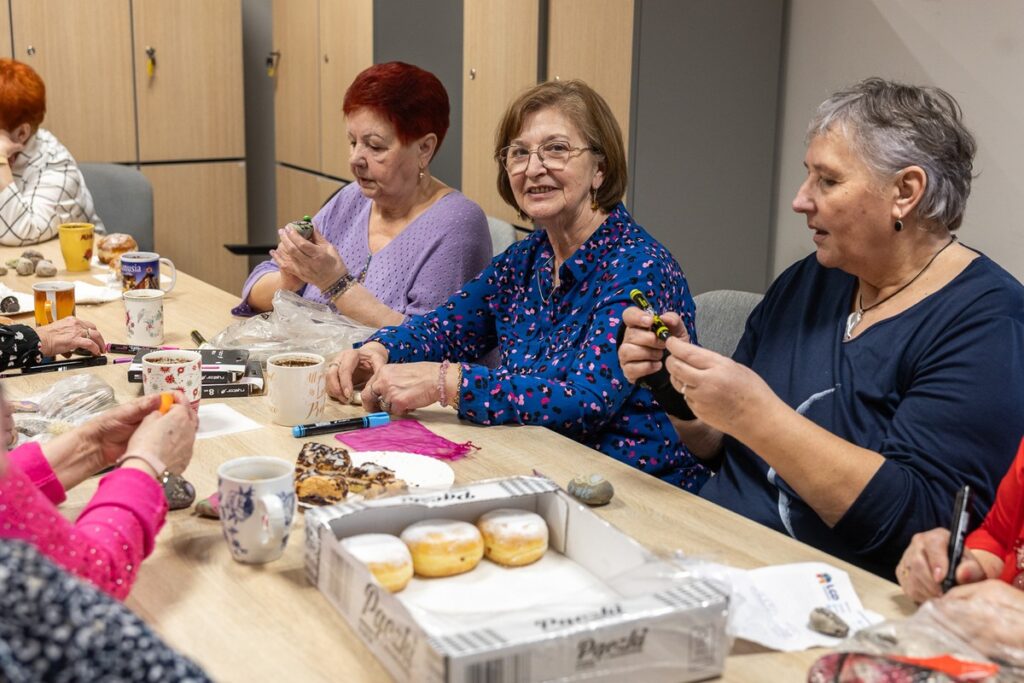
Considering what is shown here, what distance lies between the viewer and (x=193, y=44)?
194 inches

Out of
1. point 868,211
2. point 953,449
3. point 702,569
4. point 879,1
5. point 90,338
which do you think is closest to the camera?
point 702,569

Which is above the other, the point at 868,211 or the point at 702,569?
the point at 868,211

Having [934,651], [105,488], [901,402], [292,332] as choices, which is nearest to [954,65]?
[901,402]

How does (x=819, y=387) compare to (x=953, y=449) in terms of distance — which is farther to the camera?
(x=819, y=387)

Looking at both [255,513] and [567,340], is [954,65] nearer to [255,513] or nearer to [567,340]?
[567,340]

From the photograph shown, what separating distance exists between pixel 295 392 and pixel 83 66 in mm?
3592

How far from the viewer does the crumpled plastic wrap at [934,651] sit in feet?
3.01

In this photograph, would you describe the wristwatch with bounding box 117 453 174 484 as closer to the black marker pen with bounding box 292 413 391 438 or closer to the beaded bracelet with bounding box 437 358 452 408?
the black marker pen with bounding box 292 413 391 438

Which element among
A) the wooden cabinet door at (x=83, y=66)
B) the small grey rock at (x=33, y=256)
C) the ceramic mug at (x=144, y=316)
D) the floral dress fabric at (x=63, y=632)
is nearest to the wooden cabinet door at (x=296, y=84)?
the wooden cabinet door at (x=83, y=66)

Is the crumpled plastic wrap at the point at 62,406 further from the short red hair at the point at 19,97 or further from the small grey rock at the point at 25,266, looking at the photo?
the short red hair at the point at 19,97

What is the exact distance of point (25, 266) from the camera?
2.86 meters

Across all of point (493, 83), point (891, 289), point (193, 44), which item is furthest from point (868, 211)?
point (193, 44)

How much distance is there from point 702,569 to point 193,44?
4456 mm

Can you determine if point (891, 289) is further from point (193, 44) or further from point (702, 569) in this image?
point (193, 44)
